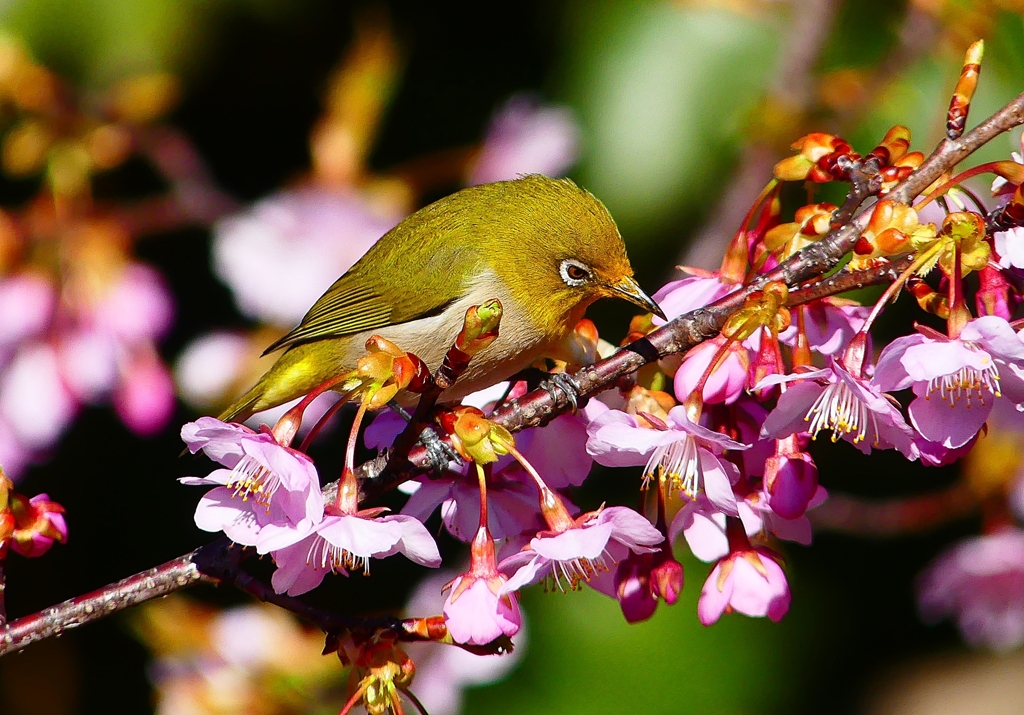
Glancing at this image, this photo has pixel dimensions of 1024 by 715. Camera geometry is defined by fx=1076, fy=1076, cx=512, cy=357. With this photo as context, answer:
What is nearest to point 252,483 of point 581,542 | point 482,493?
point 482,493

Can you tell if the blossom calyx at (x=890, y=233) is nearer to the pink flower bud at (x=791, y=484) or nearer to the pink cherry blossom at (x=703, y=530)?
the pink flower bud at (x=791, y=484)

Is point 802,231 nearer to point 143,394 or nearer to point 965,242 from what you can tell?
point 965,242

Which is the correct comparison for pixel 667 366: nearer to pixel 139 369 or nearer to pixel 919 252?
pixel 919 252

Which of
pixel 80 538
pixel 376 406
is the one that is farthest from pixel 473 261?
pixel 80 538

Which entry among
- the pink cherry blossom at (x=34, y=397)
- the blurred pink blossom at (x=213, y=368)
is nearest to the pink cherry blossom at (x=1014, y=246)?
the blurred pink blossom at (x=213, y=368)

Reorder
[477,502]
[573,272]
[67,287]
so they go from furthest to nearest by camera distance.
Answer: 1. [67,287]
2. [573,272]
3. [477,502]
